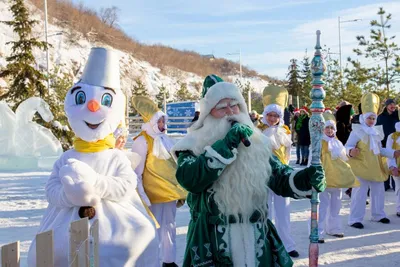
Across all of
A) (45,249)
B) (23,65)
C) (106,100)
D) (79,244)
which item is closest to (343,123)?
(106,100)

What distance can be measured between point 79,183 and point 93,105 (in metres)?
0.71

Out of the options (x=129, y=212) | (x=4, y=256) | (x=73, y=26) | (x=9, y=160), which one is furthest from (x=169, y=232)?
(x=73, y=26)

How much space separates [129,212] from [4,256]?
61.6 inches

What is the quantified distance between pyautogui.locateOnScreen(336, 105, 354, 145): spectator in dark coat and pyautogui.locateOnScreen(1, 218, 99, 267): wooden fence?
27.6ft

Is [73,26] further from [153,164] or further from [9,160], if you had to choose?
[153,164]

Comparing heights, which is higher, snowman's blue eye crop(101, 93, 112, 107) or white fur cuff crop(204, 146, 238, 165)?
snowman's blue eye crop(101, 93, 112, 107)

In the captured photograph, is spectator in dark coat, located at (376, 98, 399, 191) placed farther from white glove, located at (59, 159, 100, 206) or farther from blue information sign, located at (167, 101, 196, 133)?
blue information sign, located at (167, 101, 196, 133)

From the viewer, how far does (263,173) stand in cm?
323

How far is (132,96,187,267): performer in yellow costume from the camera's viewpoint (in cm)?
587

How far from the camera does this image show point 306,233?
727 cm

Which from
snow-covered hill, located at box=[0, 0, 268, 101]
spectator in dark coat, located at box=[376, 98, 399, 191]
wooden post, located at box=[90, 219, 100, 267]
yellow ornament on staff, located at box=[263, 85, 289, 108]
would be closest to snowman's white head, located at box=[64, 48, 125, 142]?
wooden post, located at box=[90, 219, 100, 267]

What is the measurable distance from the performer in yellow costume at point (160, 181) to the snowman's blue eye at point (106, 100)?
6.02 feet

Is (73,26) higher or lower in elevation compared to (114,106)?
higher

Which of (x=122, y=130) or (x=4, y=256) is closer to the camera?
(x=4, y=256)
